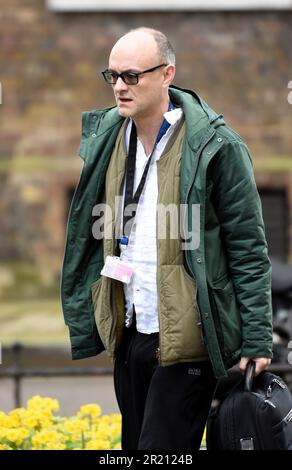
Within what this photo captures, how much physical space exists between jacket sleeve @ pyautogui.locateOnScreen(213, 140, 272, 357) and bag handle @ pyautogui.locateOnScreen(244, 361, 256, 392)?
4 cm

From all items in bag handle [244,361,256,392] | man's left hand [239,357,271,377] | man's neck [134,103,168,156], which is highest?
man's neck [134,103,168,156]

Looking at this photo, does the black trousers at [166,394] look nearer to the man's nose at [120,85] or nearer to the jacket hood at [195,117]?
the jacket hood at [195,117]

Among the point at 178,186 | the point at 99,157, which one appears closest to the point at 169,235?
the point at 178,186

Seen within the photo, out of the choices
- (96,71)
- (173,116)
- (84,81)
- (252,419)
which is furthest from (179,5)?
(252,419)

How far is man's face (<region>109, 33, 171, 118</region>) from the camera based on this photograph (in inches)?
174

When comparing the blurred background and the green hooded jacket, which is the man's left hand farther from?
the blurred background

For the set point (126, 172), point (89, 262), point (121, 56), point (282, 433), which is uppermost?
point (121, 56)

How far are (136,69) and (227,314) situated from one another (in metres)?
0.92

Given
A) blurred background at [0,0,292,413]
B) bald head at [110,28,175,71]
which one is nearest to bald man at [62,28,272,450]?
bald head at [110,28,175,71]

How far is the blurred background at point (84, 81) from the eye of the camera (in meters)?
11.9

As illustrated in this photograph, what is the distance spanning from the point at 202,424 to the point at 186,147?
0.99 meters

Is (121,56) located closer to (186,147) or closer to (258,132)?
(186,147)

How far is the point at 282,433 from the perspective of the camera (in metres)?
4.33

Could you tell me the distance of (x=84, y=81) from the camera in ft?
39.1
